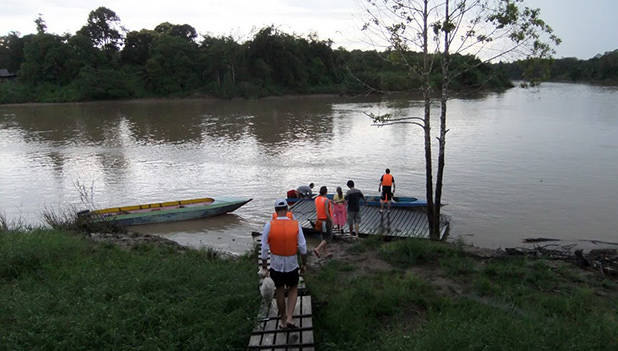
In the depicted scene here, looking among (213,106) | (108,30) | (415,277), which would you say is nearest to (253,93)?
(213,106)

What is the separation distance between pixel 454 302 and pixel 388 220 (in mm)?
7456

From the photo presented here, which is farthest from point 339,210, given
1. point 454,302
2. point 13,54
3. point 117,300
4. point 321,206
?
point 13,54

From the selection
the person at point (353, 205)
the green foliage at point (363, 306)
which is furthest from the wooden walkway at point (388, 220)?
the green foliage at point (363, 306)

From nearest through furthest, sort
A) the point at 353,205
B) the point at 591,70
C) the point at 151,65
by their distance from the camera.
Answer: the point at 353,205 → the point at 151,65 → the point at 591,70

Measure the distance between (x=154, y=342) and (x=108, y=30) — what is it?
81.2m

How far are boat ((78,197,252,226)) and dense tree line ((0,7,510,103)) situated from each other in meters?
50.8

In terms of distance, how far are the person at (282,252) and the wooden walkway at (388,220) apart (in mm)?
7289

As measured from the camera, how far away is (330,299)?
23.4 ft

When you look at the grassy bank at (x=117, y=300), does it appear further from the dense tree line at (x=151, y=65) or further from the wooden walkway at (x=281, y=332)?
the dense tree line at (x=151, y=65)

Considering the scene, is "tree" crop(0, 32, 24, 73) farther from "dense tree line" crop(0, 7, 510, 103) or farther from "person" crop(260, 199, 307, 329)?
"person" crop(260, 199, 307, 329)

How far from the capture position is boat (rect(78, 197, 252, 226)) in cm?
1612

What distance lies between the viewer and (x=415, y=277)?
8.27m

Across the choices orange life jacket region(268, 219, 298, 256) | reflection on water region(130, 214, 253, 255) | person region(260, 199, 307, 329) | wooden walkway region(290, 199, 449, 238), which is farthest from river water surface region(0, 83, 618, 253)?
orange life jacket region(268, 219, 298, 256)

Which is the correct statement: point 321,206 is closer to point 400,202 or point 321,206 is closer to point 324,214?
point 324,214
